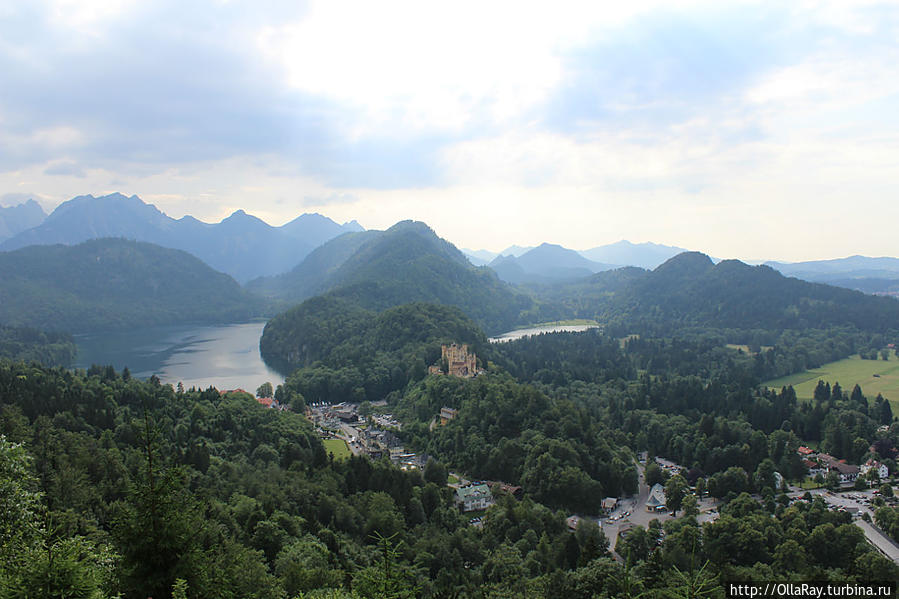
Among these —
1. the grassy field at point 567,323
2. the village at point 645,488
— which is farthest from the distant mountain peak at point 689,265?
the village at point 645,488

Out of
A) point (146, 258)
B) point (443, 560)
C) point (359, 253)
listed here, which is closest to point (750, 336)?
point (443, 560)

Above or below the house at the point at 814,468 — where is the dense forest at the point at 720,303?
above

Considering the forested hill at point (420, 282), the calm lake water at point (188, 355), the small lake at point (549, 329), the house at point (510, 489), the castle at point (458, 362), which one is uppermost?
the forested hill at point (420, 282)

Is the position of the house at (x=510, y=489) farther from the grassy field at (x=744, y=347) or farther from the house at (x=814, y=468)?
the grassy field at (x=744, y=347)

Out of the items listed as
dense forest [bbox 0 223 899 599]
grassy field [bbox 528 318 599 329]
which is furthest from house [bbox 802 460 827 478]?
grassy field [bbox 528 318 599 329]

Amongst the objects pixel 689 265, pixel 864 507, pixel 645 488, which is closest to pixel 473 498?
pixel 645 488

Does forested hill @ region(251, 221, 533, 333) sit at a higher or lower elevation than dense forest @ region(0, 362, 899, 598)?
higher

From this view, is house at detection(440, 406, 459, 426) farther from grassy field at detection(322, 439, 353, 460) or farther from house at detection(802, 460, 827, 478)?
house at detection(802, 460, 827, 478)

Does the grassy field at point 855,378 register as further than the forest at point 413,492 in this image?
Yes
